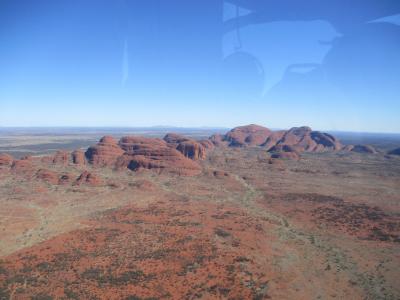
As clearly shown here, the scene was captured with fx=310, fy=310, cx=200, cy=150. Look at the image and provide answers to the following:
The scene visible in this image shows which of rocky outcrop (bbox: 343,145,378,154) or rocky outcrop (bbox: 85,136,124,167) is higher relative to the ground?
rocky outcrop (bbox: 85,136,124,167)

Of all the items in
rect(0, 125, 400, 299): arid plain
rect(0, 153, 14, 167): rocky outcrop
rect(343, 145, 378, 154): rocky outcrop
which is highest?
rect(0, 153, 14, 167): rocky outcrop

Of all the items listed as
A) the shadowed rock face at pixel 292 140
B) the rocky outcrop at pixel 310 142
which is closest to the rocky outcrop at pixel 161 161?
the shadowed rock face at pixel 292 140

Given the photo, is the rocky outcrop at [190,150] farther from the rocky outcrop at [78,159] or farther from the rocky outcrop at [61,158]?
the rocky outcrop at [61,158]

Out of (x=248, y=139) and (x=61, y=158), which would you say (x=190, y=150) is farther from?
(x=248, y=139)

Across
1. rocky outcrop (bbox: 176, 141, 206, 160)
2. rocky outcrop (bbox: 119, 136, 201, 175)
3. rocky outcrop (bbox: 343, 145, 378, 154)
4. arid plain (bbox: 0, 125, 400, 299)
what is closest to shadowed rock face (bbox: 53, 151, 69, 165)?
arid plain (bbox: 0, 125, 400, 299)

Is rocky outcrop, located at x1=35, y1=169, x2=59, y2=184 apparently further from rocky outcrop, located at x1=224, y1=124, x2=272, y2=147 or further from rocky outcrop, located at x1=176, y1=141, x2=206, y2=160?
rocky outcrop, located at x1=224, y1=124, x2=272, y2=147

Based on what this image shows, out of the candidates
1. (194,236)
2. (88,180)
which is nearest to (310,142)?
(88,180)

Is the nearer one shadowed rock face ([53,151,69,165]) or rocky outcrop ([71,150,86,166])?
rocky outcrop ([71,150,86,166])

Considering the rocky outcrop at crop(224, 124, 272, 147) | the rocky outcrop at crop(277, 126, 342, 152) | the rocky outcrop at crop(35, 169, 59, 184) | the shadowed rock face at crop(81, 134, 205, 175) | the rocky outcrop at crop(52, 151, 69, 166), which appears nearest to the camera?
the rocky outcrop at crop(35, 169, 59, 184)
